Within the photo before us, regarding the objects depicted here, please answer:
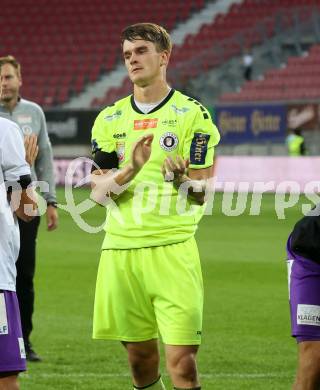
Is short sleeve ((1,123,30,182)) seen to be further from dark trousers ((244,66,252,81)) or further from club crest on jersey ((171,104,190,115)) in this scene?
dark trousers ((244,66,252,81))

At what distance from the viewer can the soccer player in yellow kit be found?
215 inches

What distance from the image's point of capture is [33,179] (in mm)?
8195

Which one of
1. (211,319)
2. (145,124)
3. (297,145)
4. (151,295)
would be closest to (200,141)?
(145,124)

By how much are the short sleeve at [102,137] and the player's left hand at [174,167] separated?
51 cm

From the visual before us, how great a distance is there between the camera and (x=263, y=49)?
35406 mm

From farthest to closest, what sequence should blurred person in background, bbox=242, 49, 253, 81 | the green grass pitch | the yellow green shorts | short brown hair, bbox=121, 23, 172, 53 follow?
1. blurred person in background, bbox=242, 49, 253, 81
2. the green grass pitch
3. short brown hair, bbox=121, 23, 172, 53
4. the yellow green shorts

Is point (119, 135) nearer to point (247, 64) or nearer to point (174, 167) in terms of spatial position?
point (174, 167)

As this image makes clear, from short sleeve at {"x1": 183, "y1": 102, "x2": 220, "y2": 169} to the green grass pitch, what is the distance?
2465 mm

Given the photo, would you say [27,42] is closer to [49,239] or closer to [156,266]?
[49,239]

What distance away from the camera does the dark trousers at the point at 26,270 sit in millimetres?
8227

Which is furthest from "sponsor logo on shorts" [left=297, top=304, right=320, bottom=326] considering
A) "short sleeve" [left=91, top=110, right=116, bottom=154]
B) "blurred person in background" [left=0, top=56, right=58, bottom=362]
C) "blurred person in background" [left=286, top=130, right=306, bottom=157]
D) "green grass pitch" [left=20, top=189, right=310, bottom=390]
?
"blurred person in background" [left=286, top=130, right=306, bottom=157]

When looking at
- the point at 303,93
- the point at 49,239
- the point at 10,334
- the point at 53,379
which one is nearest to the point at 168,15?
the point at 303,93

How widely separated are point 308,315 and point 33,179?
3430 mm

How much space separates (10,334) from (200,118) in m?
1.53
